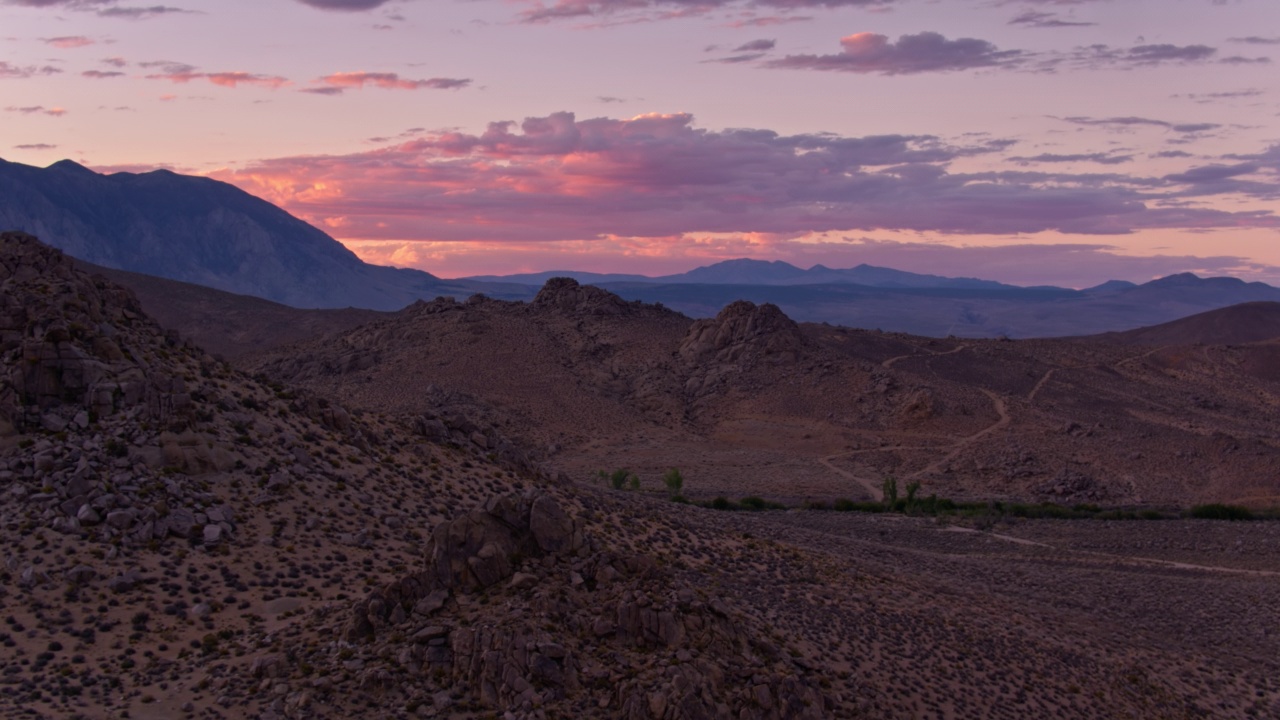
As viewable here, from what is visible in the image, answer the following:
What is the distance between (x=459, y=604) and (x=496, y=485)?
33.5ft

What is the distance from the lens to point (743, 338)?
7469 centimetres

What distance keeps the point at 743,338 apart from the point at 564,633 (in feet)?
191

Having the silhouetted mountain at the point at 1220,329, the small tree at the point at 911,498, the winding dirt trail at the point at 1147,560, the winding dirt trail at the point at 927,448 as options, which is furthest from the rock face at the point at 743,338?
the silhouetted mountain at the point at 1220,329

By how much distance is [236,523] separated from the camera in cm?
2100

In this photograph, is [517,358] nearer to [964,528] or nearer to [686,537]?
→ [964,528]

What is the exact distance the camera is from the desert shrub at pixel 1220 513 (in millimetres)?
47750

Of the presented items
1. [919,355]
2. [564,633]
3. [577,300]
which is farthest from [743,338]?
[564,633]

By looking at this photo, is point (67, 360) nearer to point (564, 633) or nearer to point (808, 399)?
point (564, 633)

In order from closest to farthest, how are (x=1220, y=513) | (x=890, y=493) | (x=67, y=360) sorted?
(x=67, y=360) → (x=1220, y=513) → (x=890, y=493)

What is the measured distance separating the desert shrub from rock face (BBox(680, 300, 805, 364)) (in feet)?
93.4

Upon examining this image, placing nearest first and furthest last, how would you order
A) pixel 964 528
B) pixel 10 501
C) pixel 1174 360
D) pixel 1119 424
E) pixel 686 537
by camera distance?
1. pixel 10 501
2. pixel 686 537
3. pixel 964 528
4. pixel 1119 424
5. pixel 1174 360

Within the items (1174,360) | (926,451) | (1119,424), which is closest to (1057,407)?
(1119,424)

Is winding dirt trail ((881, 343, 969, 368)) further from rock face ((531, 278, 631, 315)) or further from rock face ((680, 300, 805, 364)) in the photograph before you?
rock face ((531, 278, 631, 315))

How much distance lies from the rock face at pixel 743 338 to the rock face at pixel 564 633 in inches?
2102
